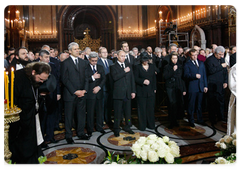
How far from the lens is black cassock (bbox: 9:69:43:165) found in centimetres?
258

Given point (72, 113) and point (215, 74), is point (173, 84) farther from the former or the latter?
point (72, 113)

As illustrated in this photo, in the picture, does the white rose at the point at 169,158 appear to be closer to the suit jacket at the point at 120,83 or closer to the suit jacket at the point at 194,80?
the suit jacket at the point at 120,83

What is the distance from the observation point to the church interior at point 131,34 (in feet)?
10.9

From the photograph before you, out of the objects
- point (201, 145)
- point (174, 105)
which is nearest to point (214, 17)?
point (174, 105)

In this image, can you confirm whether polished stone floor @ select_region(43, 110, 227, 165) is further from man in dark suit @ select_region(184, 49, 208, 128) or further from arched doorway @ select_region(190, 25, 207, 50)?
arched doorway @ select_region(190, 25, 207, 50)

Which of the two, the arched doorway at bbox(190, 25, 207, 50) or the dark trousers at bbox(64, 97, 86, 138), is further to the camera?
the arched doorway at bbox(190, 25, 207, 50)

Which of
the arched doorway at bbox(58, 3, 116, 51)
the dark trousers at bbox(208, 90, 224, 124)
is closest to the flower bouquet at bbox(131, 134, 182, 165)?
the dark trousers at bbox(208, 90, 224, 124)

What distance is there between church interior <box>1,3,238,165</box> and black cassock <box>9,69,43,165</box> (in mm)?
419

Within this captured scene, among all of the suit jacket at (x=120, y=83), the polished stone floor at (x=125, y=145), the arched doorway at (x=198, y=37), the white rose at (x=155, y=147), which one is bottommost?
the polished stone floor at (x=125, y=145)

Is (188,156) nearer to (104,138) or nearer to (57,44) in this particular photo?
(104,138)

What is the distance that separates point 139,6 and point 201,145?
47.2 ft

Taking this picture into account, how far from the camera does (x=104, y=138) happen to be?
388 cm

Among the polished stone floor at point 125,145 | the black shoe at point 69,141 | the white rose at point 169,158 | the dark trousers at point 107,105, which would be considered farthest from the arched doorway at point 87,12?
the white rose at point 169,158

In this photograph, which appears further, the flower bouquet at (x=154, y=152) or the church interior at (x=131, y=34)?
the church interior at (x=131, y=34)
